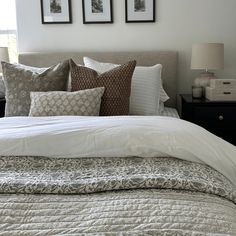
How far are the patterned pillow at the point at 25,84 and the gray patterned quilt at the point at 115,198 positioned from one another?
3.01ft

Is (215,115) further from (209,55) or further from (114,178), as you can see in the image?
(114,178)

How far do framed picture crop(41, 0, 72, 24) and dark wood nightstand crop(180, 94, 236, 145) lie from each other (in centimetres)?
139

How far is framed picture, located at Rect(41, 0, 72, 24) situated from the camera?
306cm

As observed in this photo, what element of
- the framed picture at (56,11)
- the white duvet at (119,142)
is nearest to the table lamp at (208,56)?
the framed picture at (56,11)

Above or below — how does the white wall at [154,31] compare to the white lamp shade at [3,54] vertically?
above

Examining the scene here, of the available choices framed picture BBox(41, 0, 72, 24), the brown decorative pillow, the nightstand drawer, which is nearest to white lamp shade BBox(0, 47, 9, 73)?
framed picture BBox(41, 0, 72, 24)

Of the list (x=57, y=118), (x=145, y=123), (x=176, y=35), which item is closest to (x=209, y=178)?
(x=145, y=123)

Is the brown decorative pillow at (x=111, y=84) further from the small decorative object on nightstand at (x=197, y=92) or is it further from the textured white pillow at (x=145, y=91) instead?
the small decorative object on nightstand at (x=197, y=92)

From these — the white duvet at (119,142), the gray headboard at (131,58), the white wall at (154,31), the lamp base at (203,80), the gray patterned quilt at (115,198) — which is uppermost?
the white wall at (154,31)

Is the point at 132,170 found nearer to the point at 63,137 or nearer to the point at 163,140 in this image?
the point at 163,140

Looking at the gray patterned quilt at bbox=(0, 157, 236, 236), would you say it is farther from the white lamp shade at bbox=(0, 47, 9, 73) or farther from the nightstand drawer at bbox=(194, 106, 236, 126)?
the white lamp shade at bbox=(0, 47, 9, 73)

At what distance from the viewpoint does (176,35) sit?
306cm

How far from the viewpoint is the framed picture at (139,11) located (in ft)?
9.86

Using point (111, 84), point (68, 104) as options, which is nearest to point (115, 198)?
point (68, 104)
